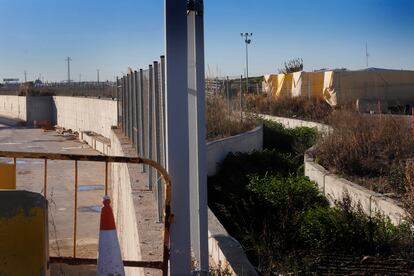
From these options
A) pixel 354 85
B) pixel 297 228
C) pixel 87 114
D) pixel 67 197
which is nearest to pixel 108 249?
pixel 297 228

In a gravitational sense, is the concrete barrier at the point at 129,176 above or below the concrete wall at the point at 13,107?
below

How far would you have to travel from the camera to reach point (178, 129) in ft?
13.3

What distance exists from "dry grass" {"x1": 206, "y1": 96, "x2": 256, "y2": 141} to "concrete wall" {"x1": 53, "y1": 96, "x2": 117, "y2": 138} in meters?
8.16

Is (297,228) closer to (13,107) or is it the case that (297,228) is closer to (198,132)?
(198,132)

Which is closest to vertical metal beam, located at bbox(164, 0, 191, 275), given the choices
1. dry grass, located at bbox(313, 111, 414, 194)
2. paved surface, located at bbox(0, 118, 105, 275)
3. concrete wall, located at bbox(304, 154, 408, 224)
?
concrete wall, located at bbox(304, 154, 408, 224)

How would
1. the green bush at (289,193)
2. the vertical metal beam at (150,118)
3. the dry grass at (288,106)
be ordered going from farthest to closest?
the dry grass at (288,106) < the green bush at (289,193) < the vertical metal beam at (150,118)

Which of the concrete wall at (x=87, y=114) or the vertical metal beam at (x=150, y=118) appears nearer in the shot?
the vertical metal beam at (x=150, y=118)

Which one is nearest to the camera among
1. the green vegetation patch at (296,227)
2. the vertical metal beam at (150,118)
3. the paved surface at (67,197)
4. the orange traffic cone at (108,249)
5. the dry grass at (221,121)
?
the orange traffic cone at (108,249)

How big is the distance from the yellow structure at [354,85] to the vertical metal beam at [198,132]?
24.7 metres

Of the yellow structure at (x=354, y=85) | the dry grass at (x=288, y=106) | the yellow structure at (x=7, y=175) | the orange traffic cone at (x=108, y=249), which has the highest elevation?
the yellow structure at (x=354, y=85)

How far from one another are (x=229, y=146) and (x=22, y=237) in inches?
400

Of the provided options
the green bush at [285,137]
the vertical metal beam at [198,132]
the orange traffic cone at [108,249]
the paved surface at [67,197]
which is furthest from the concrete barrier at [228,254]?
the green bush at [285,137]

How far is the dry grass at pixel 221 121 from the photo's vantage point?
14.7 m

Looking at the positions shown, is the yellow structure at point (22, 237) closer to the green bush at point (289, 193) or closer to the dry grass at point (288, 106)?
the green bush at point (289, 193)
